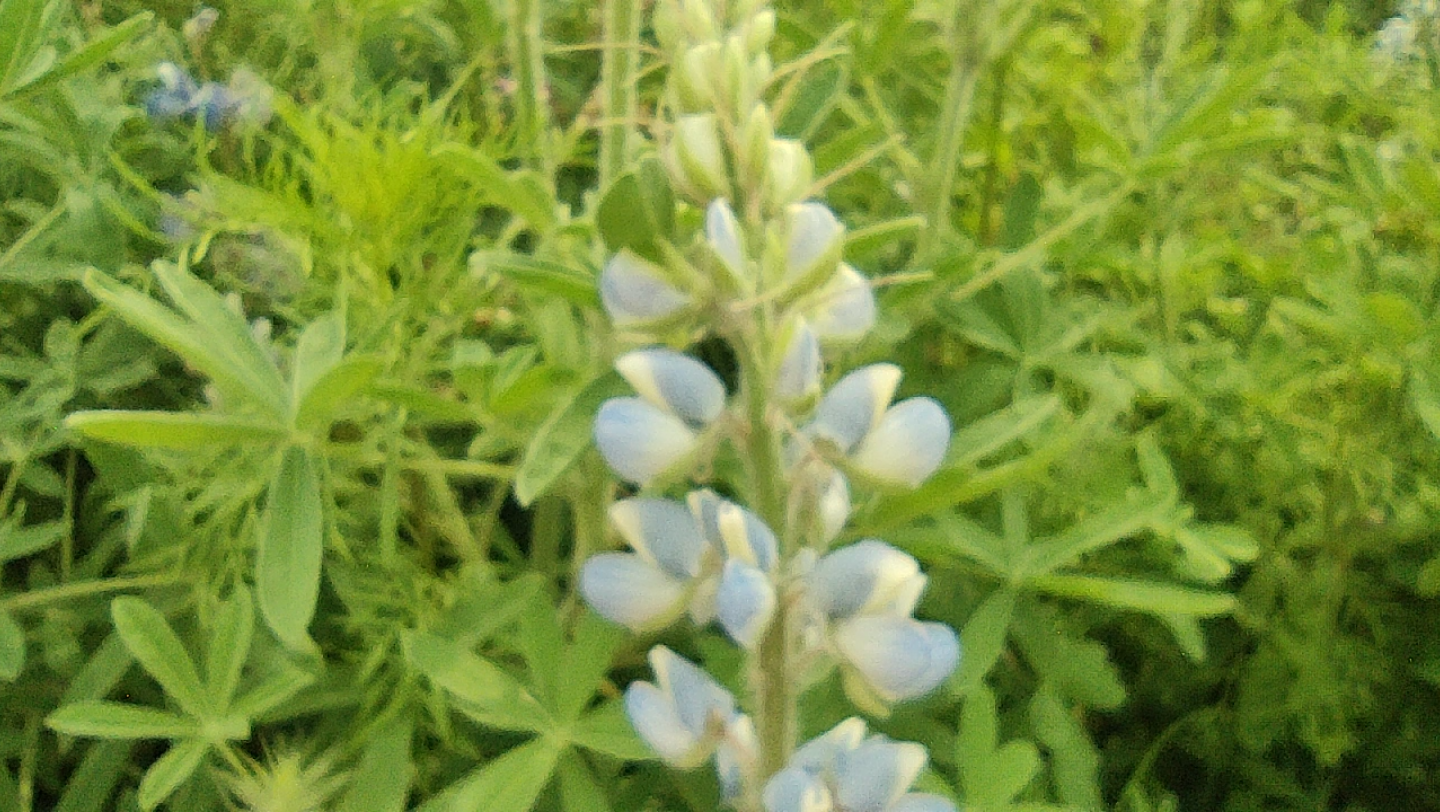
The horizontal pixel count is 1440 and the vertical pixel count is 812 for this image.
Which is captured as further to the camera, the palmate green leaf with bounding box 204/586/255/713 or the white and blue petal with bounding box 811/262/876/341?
the palmate green leaf with bounding box 204/586/255/713

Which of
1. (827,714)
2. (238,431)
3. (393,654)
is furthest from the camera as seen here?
(393,654)

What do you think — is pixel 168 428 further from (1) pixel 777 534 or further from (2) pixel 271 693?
(1) pixel 777 534

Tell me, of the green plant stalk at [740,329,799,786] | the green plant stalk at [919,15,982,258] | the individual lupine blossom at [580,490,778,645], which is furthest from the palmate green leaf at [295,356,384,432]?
the green plant stalk at [919,15,982,258]

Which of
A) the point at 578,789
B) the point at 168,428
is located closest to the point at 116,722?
the point at 168,428

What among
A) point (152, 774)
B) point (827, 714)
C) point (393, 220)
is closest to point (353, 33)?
point (393, 220)

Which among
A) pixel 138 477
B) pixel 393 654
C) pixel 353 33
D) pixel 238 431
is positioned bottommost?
pixel 393 654

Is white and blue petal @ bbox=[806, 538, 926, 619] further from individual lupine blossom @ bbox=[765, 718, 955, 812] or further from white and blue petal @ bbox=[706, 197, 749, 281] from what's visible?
white and blue petal @ bbox=[706, 197, 749, 281]

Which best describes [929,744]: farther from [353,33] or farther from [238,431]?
[353,33]
